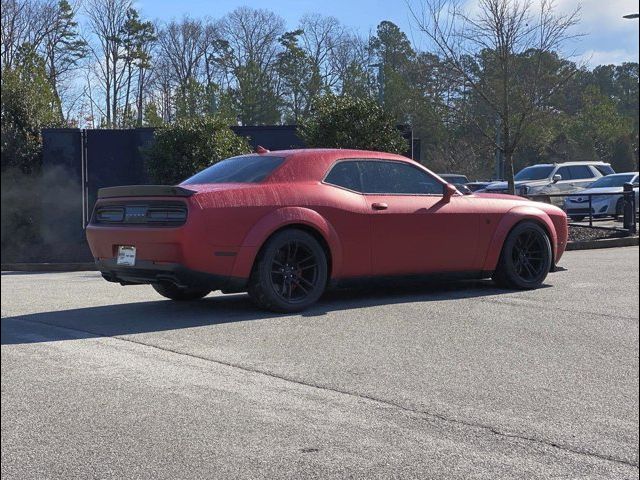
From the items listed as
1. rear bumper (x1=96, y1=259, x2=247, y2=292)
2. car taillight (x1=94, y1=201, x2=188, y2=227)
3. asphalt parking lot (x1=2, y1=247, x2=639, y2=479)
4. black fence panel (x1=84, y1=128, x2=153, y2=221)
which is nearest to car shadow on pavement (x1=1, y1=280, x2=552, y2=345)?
asphalt parking lot (x1=2, y1=247, x2=639, y2=479)

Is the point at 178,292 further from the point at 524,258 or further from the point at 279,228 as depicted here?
the point at 524,258

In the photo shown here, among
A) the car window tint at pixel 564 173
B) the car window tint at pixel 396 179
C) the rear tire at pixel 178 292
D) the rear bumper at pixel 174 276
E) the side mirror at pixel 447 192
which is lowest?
the rear tire at pixel 178 292

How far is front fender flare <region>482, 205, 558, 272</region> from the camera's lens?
7.23 metres

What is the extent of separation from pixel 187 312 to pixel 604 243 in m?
9.06

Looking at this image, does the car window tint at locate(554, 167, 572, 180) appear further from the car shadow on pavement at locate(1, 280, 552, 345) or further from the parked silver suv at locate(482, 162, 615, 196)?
the car shadow on pavement at locate(1, 280, 552, 345)

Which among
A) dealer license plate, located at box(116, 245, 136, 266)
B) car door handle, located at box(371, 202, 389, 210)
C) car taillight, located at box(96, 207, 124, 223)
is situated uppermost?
car door handle, located at box(371, 202, 389, 210)

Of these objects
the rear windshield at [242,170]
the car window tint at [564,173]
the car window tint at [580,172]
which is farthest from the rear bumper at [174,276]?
the car window tint at [580,172]

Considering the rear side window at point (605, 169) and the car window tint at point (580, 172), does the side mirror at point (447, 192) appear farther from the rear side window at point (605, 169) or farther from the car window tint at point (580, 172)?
the car window tint at point (580, 172)

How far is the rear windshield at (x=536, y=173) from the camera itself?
69.4 ft

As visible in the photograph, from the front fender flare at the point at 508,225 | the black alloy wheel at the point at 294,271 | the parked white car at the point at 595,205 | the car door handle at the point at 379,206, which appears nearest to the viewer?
the black alloy wheel at the point at 294,271

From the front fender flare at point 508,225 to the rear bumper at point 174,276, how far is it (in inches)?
97.9

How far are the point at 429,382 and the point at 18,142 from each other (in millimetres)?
2810

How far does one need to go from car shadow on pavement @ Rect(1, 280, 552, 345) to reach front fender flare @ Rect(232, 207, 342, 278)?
0.39 meters

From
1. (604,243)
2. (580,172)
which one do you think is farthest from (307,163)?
(580,172)
